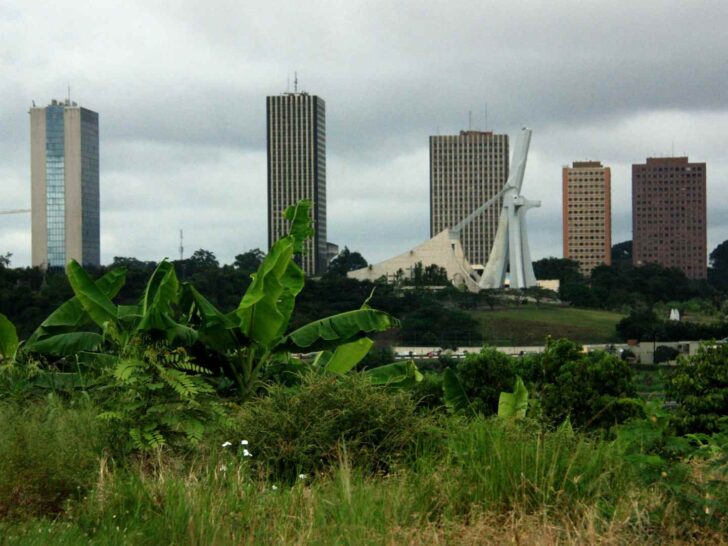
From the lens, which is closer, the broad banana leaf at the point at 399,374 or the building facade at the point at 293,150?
the broad banana leaf at the point at 399,374

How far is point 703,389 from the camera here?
12.8 meters

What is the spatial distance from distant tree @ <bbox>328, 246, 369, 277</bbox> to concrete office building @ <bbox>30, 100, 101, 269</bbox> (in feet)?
217

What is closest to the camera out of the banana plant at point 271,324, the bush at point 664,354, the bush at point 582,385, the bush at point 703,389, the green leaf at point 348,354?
the banana plant at point 271,324

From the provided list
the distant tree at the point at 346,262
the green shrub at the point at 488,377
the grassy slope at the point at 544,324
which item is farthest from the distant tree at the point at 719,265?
the green shrub at the point at 488,377

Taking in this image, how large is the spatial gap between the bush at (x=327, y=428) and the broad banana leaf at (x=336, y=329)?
4.39 m

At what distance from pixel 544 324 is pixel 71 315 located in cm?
7419

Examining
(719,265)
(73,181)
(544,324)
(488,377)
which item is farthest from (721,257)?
(488,377)

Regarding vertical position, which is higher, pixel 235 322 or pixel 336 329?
pixel 235 322

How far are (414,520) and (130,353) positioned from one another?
352 cm

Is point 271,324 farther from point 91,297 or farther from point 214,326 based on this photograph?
point 91,297

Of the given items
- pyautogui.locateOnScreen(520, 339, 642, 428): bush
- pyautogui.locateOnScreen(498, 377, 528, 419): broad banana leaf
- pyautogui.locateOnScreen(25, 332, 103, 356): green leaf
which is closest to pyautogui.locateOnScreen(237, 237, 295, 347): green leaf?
pyautogui.locateOnScreen(25, 332, 103, 356): green leaf

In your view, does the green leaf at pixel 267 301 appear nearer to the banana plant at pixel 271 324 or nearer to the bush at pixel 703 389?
the banana plant at pixel 271 324

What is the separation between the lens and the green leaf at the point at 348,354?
44.1 ft

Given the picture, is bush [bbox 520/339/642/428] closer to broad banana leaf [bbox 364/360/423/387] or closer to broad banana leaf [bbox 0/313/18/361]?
broad banana leaf [bbox 364/360/423/387]
